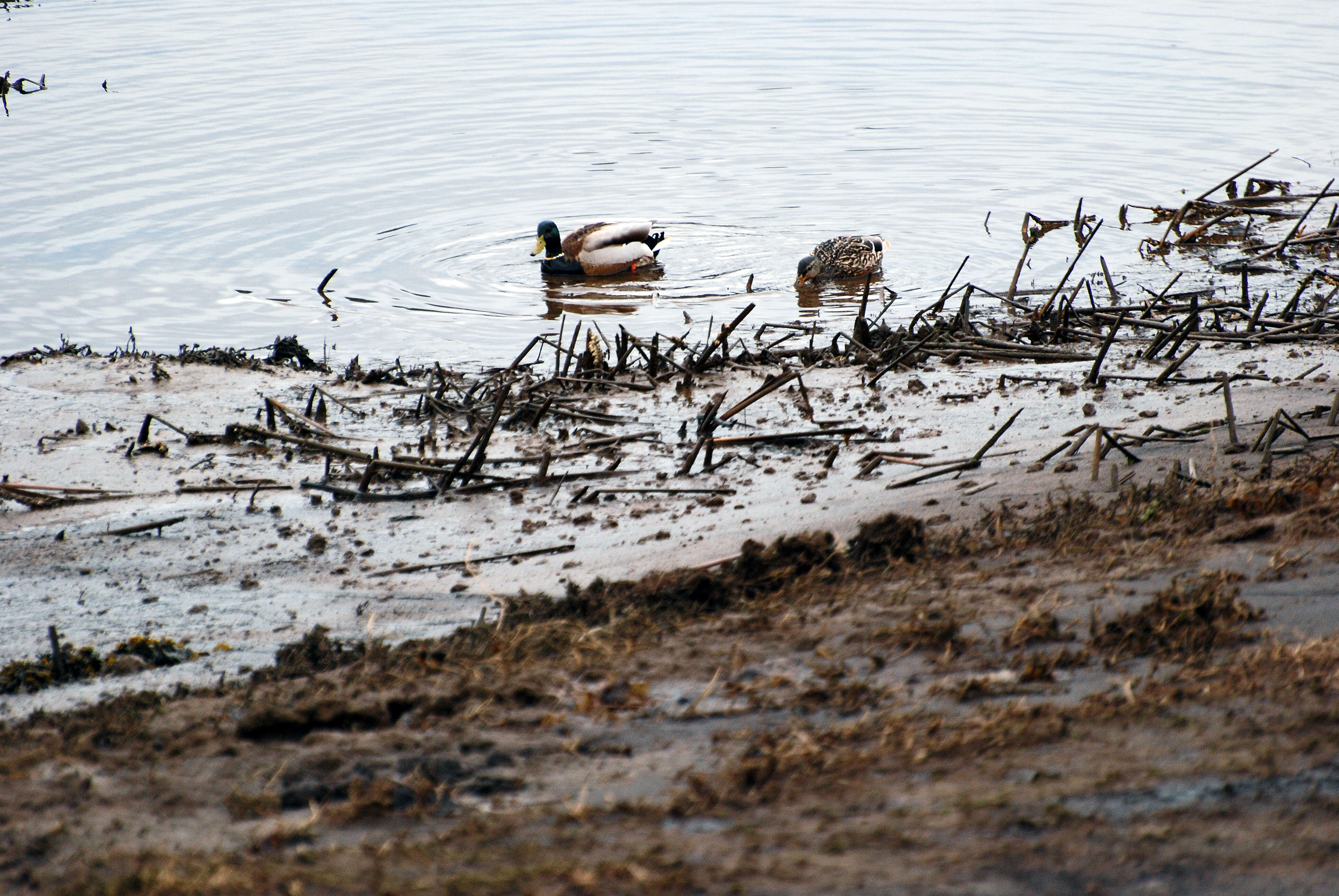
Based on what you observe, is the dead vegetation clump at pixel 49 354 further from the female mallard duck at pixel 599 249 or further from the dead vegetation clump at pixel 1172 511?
the dead vegetation clump at pixel 1172 511

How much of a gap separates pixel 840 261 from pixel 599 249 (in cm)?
245

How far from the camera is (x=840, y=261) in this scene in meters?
10.5

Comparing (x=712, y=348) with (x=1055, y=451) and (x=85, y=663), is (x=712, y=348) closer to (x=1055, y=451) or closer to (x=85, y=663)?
(x=1055, y=451)

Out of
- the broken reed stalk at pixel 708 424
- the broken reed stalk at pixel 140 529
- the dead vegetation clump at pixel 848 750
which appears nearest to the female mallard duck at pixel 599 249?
the broken reed stalk at pixel 708 424

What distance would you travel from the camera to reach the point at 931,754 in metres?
2.46

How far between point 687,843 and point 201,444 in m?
4.70

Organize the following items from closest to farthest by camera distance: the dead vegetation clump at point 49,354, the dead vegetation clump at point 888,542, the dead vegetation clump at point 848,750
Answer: the dead vegetation clump at point 848,750 < the dead vegetation clump at point 888,542 < the dead vegetation clump at point 49,354

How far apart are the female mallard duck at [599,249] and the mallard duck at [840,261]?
178cm

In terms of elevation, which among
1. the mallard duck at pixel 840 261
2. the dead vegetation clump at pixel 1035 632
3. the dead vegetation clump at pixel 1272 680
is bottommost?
the dead vegetation clump at pixel 1272 680

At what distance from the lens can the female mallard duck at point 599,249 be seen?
444 inches

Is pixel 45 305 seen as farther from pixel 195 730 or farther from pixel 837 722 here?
pixel 837 722

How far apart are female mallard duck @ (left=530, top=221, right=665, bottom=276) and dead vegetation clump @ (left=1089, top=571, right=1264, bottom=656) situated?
28.7 ft

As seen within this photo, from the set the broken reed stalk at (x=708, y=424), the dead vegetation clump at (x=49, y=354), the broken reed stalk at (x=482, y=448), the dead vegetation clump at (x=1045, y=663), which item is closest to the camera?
the dead vegetation clump at (x=1045, y=663)

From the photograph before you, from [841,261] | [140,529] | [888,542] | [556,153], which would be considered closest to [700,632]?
[888,542]
